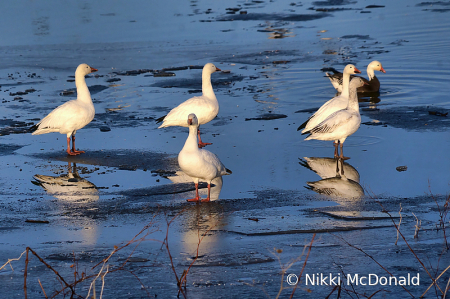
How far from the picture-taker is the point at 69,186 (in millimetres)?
8898

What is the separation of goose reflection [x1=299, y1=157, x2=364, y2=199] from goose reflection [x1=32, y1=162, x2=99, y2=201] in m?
3.23

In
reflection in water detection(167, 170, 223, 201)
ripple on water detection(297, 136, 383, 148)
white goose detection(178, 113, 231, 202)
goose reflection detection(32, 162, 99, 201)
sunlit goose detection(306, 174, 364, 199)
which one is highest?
white goose detection(178, 113, 231, 202)

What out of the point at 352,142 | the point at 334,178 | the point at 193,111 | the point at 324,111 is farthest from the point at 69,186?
the point at 352,142

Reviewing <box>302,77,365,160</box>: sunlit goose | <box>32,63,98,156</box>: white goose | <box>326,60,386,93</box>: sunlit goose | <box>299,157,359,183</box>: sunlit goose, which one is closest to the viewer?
<box>299,157,359,183</box>: sunlit goose

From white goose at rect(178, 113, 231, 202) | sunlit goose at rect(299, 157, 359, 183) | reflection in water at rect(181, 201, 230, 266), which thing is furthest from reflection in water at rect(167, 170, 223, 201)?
sunlit goose at rect(299, 157, 359, 183)

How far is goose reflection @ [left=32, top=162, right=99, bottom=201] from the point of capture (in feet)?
27.4

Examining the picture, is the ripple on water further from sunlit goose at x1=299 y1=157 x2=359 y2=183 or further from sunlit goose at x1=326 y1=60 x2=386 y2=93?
sunlit goose at x1=326 y1=60 x2=386 y2=93

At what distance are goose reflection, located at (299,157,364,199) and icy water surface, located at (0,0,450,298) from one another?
0.04 meters

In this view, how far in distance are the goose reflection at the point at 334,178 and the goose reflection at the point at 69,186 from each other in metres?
3.23

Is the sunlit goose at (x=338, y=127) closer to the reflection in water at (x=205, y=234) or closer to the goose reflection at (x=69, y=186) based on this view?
the reflection in water at (x=205, y=234)

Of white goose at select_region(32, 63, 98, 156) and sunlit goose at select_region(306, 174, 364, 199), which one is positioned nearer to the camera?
sunlit goose at select_region(306, 174, 364, 199)

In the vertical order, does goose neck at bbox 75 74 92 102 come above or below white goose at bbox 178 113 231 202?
above

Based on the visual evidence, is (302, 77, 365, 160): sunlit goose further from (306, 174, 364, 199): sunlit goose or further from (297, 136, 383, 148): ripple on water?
(306, 174, 364, 199): sunlit goose

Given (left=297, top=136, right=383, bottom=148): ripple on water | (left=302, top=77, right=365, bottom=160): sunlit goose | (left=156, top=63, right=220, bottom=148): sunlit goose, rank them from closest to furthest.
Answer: (left=302, top=77, right=365, bottom=160): sunlit goose, (left=297, top=136, right=383, bottom=148): ripple on water, (left=156, top=63, right=220, bottom=148): sunlit goose
